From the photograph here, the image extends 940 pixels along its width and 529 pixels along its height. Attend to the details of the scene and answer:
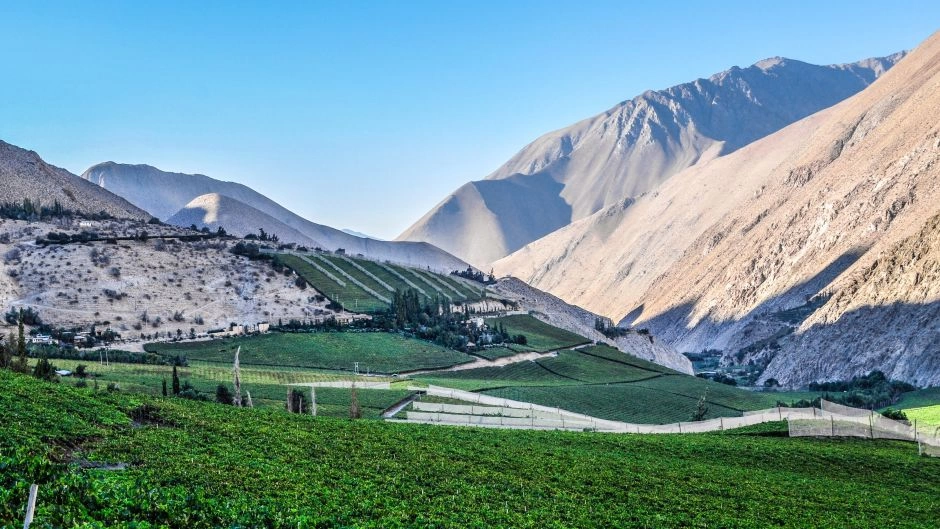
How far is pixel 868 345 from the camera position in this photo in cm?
11706

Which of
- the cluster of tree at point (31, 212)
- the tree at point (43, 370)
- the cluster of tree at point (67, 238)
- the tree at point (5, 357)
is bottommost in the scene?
the tree at point (43, 370)

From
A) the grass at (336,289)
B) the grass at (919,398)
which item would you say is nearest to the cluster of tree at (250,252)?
the grass at (336,289)

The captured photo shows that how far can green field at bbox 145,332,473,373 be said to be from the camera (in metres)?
95.9

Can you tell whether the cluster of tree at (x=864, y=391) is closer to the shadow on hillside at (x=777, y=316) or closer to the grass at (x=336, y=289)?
the shadow on hillside at (x=777, y=316)

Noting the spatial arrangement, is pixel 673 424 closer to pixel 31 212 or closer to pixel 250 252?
pixel 250 252

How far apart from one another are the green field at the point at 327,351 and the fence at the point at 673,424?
22345mm

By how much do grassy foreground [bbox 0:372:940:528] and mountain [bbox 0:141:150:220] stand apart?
12886cm

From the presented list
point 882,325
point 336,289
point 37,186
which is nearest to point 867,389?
point 882,325

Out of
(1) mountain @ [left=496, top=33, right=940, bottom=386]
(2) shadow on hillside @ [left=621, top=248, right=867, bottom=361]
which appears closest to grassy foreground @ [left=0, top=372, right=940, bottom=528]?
(1) mountain @ [left=496, top=33, right=940, bottom=386]

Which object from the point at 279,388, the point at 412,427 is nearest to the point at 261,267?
the point at 279,388

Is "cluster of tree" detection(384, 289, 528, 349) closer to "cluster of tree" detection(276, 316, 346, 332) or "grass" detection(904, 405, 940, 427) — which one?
"cluster of tree" detection(276, 316, 346, 332)

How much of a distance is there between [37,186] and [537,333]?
97.8 metres

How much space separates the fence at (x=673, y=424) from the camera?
2253 inches

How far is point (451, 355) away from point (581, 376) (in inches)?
622
